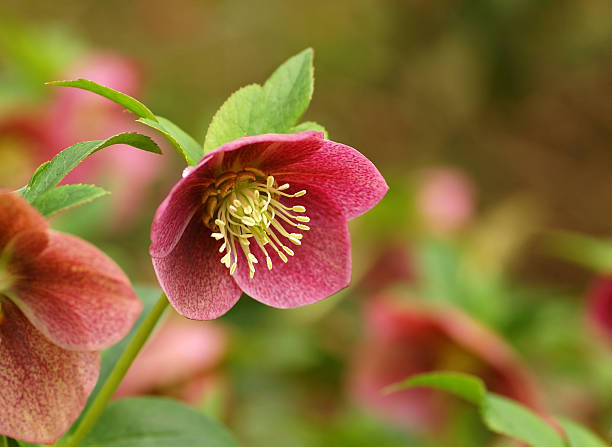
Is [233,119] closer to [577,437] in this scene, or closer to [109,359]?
[109,359]

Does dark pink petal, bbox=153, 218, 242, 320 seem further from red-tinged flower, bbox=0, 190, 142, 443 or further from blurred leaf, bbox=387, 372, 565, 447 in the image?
blurred leaf, bbox=387, 372, 565, 447

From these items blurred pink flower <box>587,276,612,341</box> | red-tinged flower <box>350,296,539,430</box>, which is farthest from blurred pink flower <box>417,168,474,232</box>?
blurred pink flower <box>587,276,612,341</box>

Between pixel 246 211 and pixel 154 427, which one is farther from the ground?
pixel 246 211

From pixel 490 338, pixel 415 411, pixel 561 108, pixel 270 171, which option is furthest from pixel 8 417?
pixel 561 108

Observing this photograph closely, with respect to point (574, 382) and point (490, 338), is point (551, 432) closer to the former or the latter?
point (490, 338)

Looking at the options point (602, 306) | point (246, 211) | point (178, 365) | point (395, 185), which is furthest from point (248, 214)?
point (395, 185)

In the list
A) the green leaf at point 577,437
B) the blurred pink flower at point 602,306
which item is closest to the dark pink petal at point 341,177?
the green leaf at point 577,437
